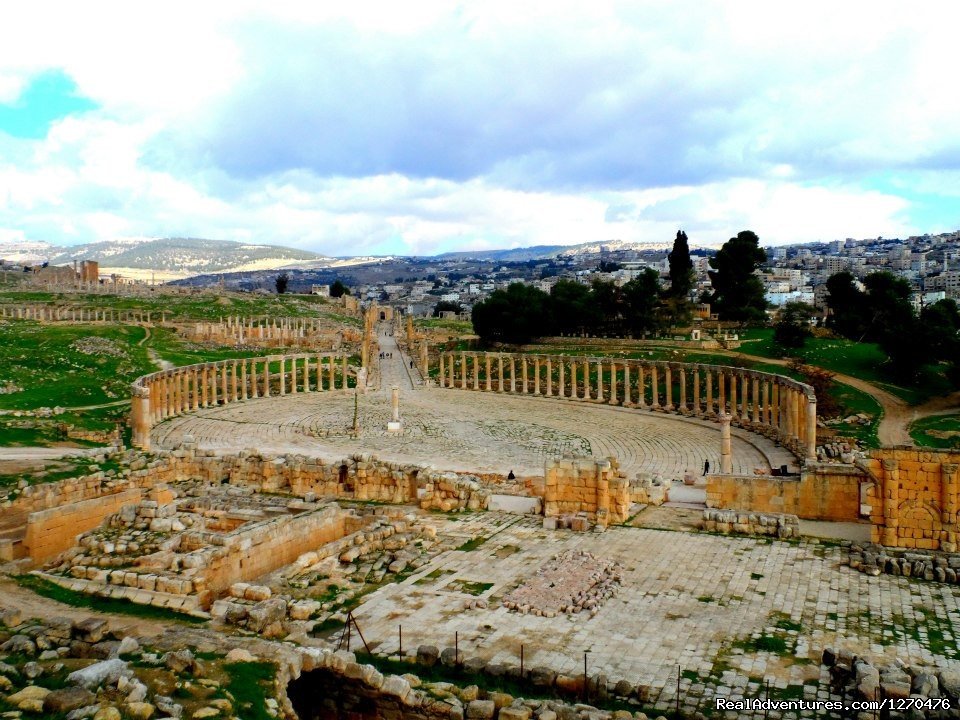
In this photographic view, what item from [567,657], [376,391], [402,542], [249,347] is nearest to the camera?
[567,657]

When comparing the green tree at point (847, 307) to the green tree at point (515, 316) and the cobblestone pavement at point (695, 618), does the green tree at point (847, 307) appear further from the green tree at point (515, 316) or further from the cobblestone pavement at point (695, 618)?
the cobblestone pavement at point (695, 618)

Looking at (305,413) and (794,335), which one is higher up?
(794,335)

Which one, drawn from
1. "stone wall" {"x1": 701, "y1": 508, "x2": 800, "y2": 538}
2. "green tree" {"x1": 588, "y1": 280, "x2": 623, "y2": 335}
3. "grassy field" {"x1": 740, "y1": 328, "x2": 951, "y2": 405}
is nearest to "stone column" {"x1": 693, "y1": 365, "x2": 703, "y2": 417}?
"grassy field" {"x1": 740, "y1": 328, "x2": 951, "y2": 405}

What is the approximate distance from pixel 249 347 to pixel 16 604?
5966 centimetres

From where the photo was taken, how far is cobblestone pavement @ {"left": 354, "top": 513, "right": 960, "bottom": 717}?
1273 centimetres

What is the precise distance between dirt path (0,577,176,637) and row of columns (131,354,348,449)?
2223cm

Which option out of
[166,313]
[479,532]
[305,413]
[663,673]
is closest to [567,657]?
[663,673]

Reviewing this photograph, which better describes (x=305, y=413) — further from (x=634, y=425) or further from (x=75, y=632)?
(x=75, y=632)

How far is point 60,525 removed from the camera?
19734mm

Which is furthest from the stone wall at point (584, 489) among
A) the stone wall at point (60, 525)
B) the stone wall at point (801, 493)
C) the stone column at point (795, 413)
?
the stone column at point (795, 413)

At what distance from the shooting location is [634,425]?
160 ft

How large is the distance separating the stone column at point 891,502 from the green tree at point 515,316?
59.5 m

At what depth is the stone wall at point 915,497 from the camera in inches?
747

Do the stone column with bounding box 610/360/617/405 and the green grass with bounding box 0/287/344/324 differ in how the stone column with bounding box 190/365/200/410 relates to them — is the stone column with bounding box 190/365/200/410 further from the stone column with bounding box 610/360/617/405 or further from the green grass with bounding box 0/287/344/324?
the green grass with bounding box 0/287/344/324
